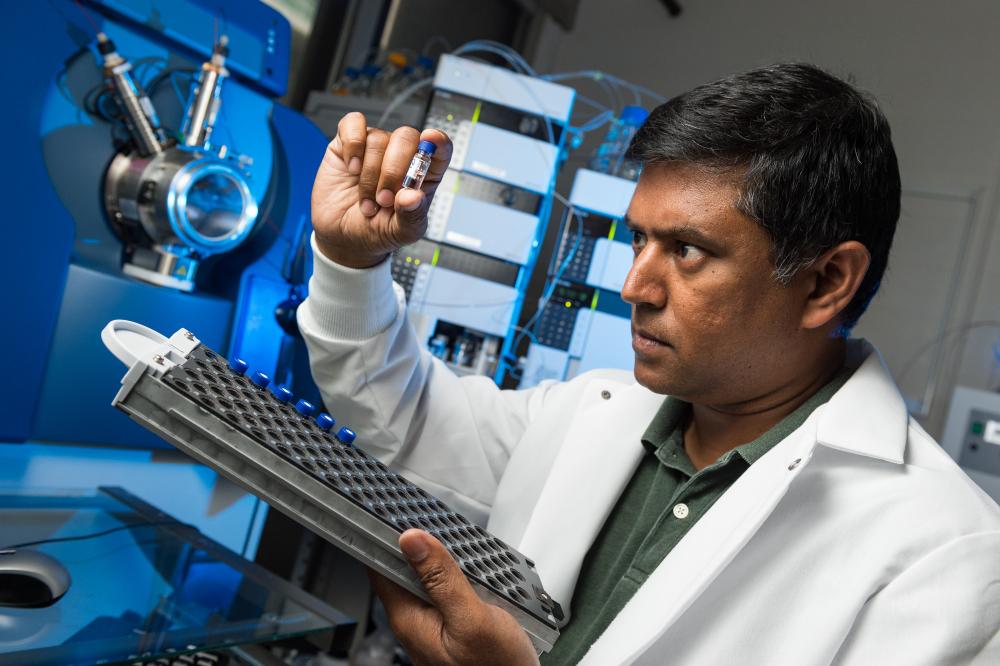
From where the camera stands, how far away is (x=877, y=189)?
0.95m

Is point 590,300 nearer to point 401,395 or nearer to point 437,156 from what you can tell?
point 401,395

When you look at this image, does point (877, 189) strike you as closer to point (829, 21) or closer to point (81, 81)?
point (81, 81)

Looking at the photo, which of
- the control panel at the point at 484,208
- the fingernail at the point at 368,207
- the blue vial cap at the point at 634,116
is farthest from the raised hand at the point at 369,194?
the blue vial cap at the point at 634,116

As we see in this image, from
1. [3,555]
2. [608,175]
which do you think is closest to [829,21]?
[608,175]

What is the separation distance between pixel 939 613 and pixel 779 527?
0.16 metres

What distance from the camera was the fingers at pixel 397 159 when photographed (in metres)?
0.84

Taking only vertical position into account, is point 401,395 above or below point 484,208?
below

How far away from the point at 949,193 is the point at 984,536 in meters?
2.46

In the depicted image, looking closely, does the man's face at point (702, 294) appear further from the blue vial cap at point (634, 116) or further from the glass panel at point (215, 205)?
the blue vial cap at point (634, 116)

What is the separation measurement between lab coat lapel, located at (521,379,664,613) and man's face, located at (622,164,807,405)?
140mm

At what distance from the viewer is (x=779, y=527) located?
846 millimetres

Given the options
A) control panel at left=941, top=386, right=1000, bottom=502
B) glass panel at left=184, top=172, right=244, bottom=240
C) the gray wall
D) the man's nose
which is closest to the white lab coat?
the man's nose

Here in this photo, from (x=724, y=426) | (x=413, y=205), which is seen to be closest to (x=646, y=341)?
(x=724, y=426)

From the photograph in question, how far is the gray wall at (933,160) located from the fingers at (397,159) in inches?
91.3
